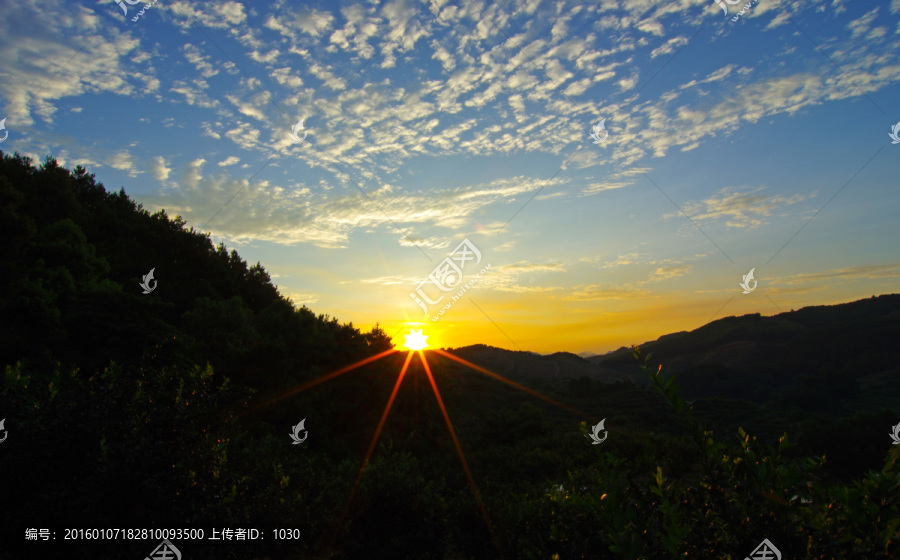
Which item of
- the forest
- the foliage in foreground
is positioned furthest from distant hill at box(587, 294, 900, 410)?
the foliage in foreground

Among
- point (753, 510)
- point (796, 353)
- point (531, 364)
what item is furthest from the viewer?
point (531, 364)

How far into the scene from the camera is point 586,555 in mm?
3174

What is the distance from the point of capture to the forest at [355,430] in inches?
96.0

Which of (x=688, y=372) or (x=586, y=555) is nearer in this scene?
(x=586, y=555)

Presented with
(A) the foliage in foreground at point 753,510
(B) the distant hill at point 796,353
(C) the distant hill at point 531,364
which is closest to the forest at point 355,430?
(A) the foliage in foreground at point 753,510

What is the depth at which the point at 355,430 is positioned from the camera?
89.6ft

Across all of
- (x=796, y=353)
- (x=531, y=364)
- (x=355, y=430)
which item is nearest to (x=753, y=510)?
(x=355, y=430)

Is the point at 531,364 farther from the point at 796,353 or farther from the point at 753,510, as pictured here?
the point at 753,510

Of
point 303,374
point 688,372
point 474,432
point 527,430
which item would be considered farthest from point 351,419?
point 688,372

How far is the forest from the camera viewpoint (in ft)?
8.00

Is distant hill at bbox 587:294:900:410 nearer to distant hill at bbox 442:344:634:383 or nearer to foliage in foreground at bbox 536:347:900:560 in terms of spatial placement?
distant hill at bbox 442:344:634:383

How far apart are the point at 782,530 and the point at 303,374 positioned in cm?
2839

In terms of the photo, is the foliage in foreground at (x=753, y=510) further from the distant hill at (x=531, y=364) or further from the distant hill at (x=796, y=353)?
the distant hill at (x=531, y=364)

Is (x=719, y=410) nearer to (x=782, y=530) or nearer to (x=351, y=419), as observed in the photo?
(x=351, y=419)
